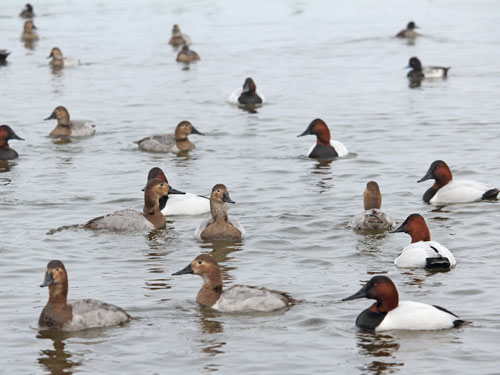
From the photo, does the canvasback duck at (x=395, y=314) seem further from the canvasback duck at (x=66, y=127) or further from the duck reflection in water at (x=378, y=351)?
the canvasback duck at (x=66, y=127)

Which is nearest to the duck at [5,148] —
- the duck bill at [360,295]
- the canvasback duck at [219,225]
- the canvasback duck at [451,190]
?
the canvasback duck at [219,225]

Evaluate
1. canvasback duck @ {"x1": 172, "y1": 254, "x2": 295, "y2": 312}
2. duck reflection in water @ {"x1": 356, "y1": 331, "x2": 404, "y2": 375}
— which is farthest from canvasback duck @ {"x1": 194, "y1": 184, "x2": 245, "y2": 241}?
duck reflection in water @ {"x1": 356, "y1": 331, "x2": 404, "y2": 375}

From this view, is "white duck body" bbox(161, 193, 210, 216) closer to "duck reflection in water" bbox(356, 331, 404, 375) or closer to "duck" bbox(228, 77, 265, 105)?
"duck reflection in water" bbox(356, 331, 404, 375)

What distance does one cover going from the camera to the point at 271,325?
12.9m

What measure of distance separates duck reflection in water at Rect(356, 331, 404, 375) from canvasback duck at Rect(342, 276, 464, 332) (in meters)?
0.14

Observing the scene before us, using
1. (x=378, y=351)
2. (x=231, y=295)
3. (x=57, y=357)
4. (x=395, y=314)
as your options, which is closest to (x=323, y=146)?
(x=231, y=295)

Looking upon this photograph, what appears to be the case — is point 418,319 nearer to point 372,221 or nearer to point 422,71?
point 372,221

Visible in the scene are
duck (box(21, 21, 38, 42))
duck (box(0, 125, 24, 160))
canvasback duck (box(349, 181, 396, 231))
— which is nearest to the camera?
canvasback duck (box(349, 181, 396, 231))

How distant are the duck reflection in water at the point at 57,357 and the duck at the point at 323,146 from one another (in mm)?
11721

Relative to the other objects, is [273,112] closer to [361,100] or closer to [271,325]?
[361,100]

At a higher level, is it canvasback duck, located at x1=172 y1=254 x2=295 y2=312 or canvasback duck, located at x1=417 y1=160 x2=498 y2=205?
canvasback duck, located at x1=417 y1=160 x2=498 y2=205

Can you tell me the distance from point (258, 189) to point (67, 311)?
8.44 metres

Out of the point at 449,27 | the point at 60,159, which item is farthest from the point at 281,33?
the point at 60,159

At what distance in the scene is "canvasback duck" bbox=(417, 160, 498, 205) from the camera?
19.2 m
